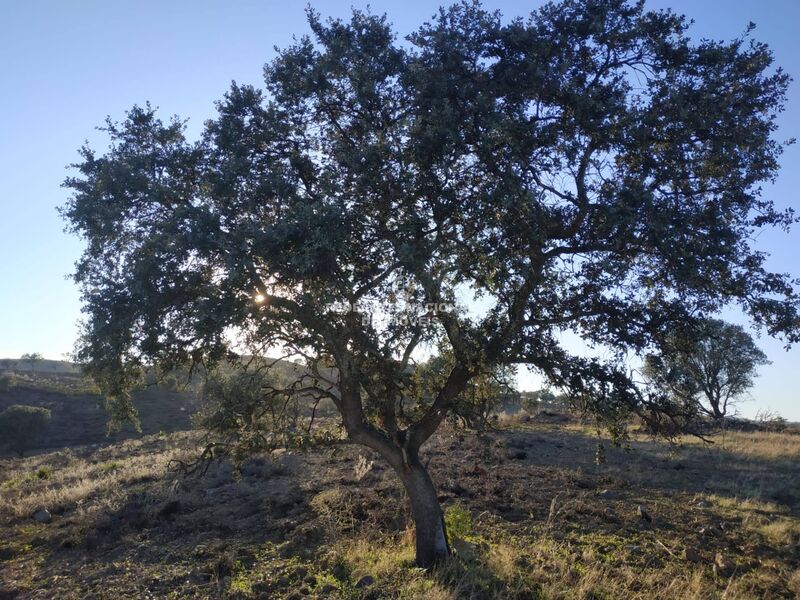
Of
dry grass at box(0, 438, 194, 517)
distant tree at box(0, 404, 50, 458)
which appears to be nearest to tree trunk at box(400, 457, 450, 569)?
dry grass at box(0, 438, 194, 517)

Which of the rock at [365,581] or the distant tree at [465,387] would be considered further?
the distant tree at [465,387]

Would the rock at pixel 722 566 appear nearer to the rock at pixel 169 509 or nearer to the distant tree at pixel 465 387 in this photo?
the distant tree at pixel 465 387

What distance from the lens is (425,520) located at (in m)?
11.1

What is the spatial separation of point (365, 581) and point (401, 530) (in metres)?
3.55

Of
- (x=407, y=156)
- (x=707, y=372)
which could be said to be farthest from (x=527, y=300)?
(x=707, y=372)

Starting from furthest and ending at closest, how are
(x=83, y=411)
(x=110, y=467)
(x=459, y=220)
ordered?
(x=83, y=411) → (x=110, y=467) → (x=459, y=220)

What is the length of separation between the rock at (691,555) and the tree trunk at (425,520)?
4.97 m

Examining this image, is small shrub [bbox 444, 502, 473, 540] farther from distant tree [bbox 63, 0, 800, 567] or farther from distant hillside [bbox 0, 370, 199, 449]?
distant hillside [bbox 0, 370, 199, 449]

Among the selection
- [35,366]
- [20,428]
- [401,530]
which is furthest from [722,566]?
[35,366]

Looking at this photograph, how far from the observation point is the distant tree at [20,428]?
137ft

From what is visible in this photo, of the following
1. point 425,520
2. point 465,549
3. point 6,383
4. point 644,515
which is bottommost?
point 6,383

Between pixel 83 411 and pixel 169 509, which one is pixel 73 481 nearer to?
pixel 169 509

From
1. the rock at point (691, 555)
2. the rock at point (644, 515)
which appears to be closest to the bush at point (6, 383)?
the rock at point (644, 515)

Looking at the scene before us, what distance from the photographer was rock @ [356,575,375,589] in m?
10.2
